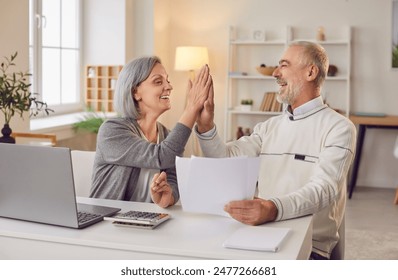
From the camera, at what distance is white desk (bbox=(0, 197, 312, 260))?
1.62 metres

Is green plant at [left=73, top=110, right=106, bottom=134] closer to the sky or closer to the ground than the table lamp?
closer to the ground

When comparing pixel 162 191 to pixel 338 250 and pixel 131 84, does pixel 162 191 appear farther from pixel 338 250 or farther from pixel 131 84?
pixel 338 250

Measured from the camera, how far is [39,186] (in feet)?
5.95

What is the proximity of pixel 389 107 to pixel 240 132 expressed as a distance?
165 centimetres

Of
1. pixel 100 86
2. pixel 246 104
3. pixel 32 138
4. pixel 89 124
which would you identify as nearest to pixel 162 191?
pixel 32 138

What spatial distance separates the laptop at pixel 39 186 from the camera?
Answer: 1763 millimetres

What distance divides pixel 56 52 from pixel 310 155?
4099 mm

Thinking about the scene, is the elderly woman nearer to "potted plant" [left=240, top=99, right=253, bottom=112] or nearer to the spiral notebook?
the spiral notebook

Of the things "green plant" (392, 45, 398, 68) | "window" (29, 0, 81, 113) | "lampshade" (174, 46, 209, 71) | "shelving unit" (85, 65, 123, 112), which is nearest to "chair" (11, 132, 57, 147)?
"window" (29, 0, 81, 113)

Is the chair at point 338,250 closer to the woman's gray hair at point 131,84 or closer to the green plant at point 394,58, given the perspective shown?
the woman's gray hair at point 131,84

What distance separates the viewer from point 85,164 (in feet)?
8.58

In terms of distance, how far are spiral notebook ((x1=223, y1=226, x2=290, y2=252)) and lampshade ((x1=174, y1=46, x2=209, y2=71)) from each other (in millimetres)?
4927
